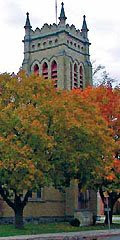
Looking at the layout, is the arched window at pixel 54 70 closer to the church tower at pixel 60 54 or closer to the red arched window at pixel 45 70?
the church tower at pixel 60 54

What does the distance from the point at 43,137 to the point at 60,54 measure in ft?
74.0

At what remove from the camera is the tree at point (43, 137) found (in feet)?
87.7

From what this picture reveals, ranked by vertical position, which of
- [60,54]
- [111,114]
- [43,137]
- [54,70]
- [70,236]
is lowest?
[70,236]

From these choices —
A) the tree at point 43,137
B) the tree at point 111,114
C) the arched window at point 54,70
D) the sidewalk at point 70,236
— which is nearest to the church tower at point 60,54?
the arched window at point 54,70

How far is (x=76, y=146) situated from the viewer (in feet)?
96.5

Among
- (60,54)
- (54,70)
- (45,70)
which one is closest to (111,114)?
(60,54)

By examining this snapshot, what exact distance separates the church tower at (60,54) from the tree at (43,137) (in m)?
17.1

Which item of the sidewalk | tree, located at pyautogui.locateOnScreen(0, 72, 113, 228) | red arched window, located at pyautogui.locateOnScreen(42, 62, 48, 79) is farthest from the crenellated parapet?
the sidewalk

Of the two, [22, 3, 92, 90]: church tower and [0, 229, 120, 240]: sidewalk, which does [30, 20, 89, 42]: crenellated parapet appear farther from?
[0, 229, 120, 240]: sidewalk

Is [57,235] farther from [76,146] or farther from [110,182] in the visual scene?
[110,182]

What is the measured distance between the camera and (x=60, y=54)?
48.4 m

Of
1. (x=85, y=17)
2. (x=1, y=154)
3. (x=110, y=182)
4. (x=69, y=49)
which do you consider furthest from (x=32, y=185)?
(x=85, y=17)

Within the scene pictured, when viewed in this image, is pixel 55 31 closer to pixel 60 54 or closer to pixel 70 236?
pixel 60 54

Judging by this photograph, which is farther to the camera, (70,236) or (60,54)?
(60,54)
